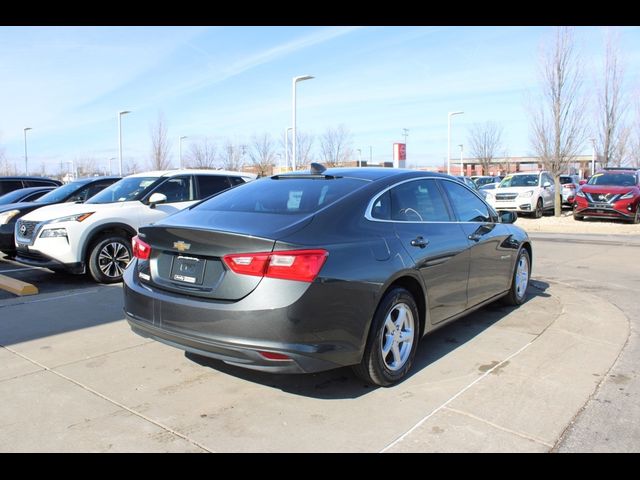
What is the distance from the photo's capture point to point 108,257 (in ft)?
24.9

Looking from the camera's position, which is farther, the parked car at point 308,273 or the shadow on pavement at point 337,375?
the shadow on pavement at point 337,375

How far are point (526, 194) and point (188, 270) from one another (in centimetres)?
1839

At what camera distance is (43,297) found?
6617 mm

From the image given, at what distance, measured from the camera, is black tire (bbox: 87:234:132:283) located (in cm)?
744

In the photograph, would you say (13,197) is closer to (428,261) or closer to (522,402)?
(428,261)

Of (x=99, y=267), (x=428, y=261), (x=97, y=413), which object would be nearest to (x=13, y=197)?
(x=99, y=267)

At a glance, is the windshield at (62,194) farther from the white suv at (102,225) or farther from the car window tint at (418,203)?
the car window tint at (418,203)

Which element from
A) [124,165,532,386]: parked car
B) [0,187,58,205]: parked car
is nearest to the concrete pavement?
[124,165,532,386]: parked car

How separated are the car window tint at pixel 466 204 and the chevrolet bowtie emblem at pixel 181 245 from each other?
264 cm

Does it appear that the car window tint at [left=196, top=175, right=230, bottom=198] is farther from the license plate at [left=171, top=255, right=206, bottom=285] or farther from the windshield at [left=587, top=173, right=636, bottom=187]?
the windshield at [left=587, top=173, right=636, bottom=187]

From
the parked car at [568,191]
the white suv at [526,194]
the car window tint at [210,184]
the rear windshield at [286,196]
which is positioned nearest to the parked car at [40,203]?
the car window tint at [210,184]

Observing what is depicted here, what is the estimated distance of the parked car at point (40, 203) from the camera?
348 inches

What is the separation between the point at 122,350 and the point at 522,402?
10.9ft

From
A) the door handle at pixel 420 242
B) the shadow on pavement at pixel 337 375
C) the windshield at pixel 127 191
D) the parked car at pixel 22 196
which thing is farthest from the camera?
the parked car at pixel 22 196
